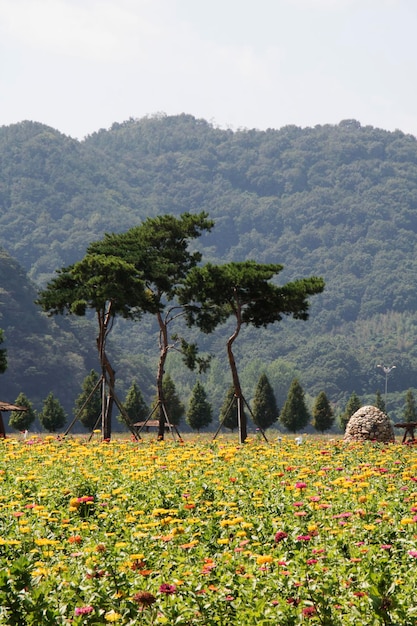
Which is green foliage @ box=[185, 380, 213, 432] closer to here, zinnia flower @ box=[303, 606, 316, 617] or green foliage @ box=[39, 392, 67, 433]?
green foliage @ box=[39, 392, 67, 433]

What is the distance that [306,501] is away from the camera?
1082 cm

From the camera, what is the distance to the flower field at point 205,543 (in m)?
6.80

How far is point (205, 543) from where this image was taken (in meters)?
9.16

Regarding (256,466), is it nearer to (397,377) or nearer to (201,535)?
(201,535)

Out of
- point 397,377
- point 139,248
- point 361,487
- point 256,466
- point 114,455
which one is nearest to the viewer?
point 361,487

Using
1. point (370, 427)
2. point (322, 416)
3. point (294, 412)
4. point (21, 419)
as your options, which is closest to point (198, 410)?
point (294, 412)

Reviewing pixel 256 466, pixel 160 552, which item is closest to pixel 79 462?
pixel 256 466

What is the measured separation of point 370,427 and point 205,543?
56.7 ft

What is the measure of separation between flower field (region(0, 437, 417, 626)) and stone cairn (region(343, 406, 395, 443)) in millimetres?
10807

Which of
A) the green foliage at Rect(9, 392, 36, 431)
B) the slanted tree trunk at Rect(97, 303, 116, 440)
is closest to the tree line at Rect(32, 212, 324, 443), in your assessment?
the slanted tree trunk at Rect(97, 303, 116, 440)

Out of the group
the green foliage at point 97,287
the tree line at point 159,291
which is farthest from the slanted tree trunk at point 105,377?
the green foliage at point 97,287

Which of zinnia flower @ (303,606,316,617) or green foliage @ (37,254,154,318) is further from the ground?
green foliage @ (37,254,154,318)

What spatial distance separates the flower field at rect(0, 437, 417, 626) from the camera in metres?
6.80

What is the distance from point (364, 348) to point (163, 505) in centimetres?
18474
